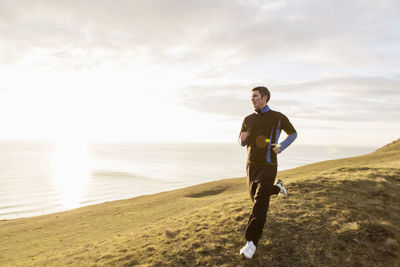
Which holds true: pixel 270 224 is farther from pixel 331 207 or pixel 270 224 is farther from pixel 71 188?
pixel 71 188

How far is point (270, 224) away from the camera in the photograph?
8859 mm

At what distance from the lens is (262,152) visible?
646 centimetres

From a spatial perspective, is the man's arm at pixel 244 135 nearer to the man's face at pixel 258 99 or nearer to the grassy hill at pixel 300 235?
the man's face at pixel 258 99

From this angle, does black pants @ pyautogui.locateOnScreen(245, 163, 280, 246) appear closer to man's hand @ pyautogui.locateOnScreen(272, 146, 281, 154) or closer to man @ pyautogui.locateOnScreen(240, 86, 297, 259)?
man @ pyautogui.locateOnScreen(240, 86, 297, 259)

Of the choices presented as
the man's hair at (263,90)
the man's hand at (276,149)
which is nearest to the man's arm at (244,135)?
the man's hand at (276,149)

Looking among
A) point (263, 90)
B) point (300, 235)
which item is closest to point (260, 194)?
point (263, 90)

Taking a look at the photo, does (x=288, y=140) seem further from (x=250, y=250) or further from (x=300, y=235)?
(x=300, y=235)

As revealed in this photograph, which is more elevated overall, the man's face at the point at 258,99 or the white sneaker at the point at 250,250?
the man's face at the point at 258,99

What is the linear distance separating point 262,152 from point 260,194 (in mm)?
1061

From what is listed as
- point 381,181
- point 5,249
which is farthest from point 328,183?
point 5,249

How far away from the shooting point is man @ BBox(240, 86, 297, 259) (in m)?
6.32

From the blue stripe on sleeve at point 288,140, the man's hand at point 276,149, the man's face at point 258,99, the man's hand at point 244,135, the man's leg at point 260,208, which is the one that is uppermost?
the man's face at point 258,99

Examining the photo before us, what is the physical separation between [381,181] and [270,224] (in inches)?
336

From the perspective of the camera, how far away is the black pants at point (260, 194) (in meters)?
6.29
